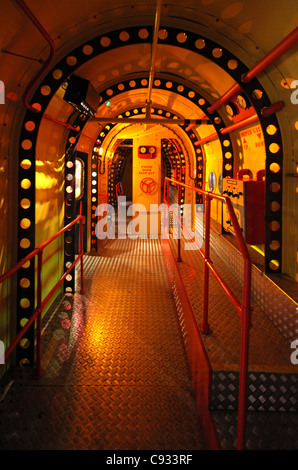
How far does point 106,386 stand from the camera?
3100 millimetres

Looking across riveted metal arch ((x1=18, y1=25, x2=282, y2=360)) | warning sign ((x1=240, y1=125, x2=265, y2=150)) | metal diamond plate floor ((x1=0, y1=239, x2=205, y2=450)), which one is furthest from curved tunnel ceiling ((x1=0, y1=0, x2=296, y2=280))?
metal diamond plate floor ((x1=0, y1=239, x2=205, y2=450))

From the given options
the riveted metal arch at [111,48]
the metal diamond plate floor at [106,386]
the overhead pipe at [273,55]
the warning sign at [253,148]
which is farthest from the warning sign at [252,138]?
the metal diamond plate floor at [106,386]

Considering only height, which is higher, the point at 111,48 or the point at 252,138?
the point at 111,48

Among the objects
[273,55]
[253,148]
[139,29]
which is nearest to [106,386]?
[273,55]

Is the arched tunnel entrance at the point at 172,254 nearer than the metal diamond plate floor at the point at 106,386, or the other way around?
the metal diamond plate floor at the point at 106,386

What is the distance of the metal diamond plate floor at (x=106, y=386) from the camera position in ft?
8.20

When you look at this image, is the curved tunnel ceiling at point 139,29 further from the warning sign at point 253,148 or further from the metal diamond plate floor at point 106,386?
the metal diamond plate floor at point 106,386

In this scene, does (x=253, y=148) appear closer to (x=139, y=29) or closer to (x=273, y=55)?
(x=273, y=55)

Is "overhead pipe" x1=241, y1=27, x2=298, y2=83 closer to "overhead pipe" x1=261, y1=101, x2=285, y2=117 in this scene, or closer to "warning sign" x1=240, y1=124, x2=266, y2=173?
"overhead pipe" x1=261, y1=101, x2=285, y2=117

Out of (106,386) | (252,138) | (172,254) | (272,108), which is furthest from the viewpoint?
(172,254)

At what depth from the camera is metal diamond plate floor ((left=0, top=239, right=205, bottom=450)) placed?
2498 millimetres

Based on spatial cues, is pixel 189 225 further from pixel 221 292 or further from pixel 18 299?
pixel 18 299
